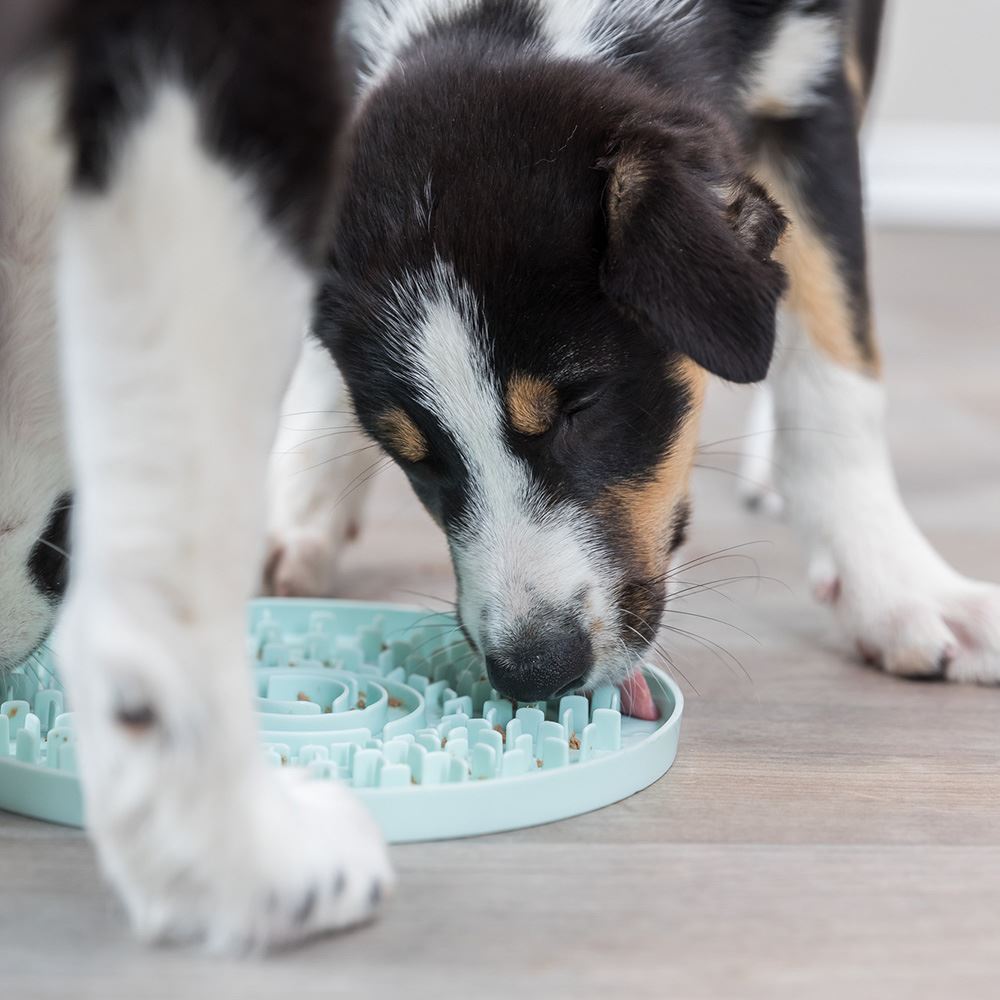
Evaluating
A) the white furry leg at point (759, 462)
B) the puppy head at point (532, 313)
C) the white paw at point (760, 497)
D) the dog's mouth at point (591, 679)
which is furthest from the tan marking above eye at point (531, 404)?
the white paw at point (760, 497)

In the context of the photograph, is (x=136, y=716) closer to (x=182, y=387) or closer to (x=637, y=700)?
(x=182, y=387)

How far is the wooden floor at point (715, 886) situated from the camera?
0.99 metres

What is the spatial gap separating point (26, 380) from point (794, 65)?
111cm

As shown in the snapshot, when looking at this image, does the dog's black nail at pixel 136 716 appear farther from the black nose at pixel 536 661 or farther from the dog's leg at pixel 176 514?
the black nose at pixel 536 661

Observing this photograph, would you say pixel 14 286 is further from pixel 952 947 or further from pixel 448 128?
pixel 952 947

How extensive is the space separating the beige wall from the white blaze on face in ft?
18.4

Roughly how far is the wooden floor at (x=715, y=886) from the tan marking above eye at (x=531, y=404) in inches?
14.1

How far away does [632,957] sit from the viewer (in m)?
1.03

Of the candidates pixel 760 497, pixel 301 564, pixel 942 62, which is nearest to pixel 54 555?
pixel 301 564

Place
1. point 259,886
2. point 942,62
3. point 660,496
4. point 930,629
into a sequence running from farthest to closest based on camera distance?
point 942,62 → point 930,629 → point 660,496 → point 259,886

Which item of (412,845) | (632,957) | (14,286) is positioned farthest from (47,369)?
(632,957)

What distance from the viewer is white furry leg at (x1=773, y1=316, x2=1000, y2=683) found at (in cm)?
176

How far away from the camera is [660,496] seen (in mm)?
1590

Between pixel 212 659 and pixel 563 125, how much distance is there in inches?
30.1
